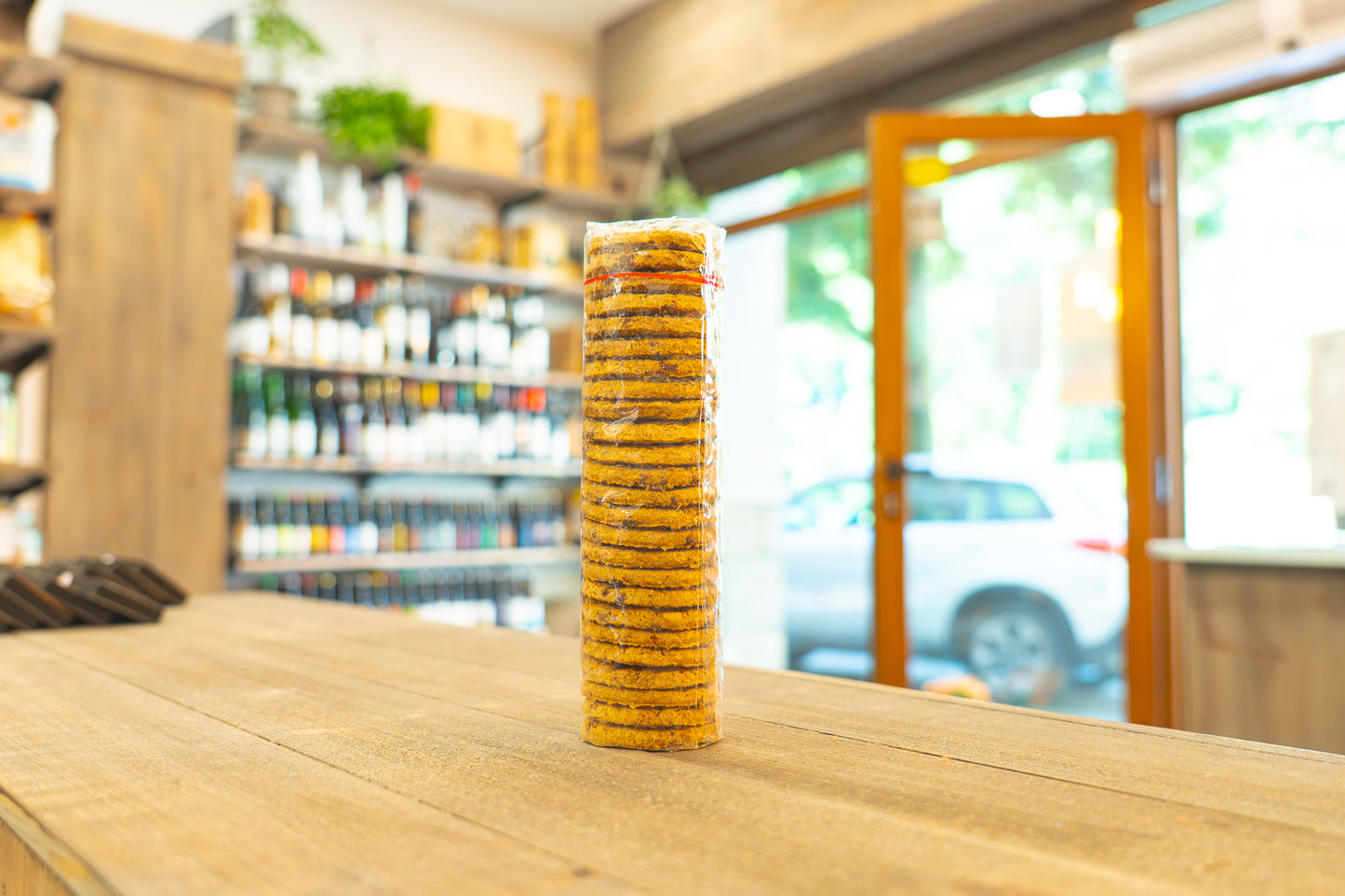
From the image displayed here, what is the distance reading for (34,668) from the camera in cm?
100

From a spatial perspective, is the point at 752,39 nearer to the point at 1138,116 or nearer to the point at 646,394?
the point at 1138,116

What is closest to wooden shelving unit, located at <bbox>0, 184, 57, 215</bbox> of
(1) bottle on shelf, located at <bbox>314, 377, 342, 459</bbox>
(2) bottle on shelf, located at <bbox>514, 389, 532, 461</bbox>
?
(1) bottle on shelf, located at <bbox>314, 377, 342, 459</bbox>

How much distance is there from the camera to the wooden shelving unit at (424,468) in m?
3.63

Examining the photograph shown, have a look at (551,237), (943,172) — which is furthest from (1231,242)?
(551,237)

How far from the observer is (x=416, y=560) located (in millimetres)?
3945

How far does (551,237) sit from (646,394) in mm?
3837

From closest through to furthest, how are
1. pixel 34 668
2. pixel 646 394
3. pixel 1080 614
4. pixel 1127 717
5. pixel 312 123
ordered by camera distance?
pixel 646 394, pixel 34 668, pixel 1127 717, pixel 1080 614, pixel 312 123

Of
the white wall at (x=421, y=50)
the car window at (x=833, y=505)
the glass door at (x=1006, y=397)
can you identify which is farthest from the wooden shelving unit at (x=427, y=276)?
the glass door at (x=1006, y=397)

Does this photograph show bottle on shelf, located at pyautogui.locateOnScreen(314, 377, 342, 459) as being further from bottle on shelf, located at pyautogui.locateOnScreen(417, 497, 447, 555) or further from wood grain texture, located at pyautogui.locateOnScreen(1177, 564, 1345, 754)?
wood grain texture, located at pyautogui.locateOnScreen(1177, 564, 1345, 754)

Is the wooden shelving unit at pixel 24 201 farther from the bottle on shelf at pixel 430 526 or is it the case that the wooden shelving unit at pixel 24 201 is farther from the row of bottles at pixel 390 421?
the bottle on shelf at pixel 430 526

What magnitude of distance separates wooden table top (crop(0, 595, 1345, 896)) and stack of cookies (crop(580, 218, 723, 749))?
39 millimetres

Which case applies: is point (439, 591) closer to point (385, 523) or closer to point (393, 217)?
point (385, 523)

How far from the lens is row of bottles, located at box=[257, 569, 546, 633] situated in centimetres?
385

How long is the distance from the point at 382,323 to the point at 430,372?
0.25 m
